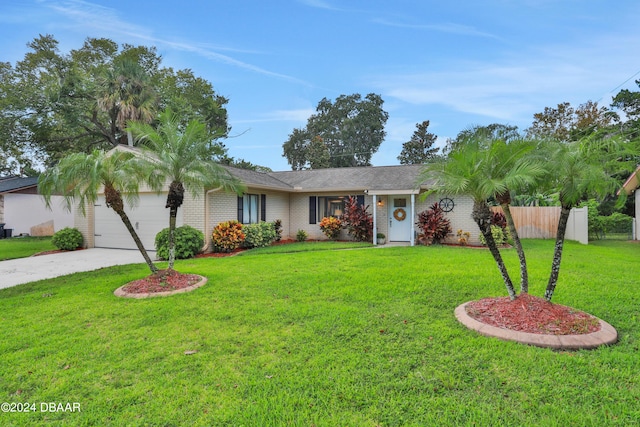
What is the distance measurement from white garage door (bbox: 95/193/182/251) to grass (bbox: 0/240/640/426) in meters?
5.83

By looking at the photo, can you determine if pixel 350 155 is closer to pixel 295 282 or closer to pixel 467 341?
pixel 295 282

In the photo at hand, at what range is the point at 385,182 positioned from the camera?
46.9ft

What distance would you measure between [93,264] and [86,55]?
21.8 meters

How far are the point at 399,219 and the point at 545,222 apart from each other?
688cm

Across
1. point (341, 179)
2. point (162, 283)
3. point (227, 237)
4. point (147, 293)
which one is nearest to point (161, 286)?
point (162, 283)

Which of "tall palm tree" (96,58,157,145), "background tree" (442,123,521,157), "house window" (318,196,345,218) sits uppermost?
"tall palm tree" (96,58,157,145)

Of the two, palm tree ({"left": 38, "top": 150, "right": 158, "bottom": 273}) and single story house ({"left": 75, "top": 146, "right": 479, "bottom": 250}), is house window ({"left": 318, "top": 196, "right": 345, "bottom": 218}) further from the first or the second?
palm tree ({"left": 38, "top": 150, "right": 158, "bottom": 273})

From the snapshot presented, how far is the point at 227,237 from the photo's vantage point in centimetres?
1153

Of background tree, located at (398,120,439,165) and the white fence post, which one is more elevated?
background tree, located at (398,120,439,165)

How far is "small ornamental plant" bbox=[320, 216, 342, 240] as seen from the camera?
1440cm

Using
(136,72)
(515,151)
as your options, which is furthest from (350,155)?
(515,151)

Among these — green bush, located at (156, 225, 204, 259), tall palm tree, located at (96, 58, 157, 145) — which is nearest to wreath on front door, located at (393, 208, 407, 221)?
green bush, located at (156, 225, 204, 259)

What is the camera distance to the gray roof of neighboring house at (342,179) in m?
13.6

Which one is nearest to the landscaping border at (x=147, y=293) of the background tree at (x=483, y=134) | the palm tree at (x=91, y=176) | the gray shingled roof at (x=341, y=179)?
the palm tree at (x=91, y=176)
